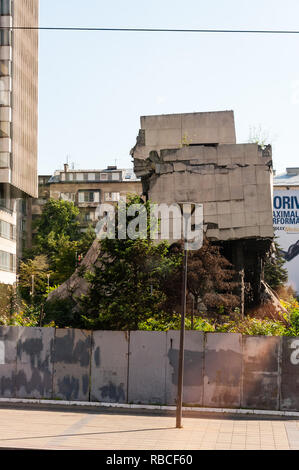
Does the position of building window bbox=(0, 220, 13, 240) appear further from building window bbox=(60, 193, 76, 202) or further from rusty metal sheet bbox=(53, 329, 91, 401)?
rusty metal sheet bbox=(53, 329, 91, 401)

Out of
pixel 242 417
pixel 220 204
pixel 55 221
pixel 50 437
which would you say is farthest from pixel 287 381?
pixel 55 221

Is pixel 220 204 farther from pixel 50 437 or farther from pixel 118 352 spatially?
pixel 50 437

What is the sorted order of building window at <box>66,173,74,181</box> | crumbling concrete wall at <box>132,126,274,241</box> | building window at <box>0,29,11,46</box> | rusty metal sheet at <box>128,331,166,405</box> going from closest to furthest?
rusty metal sheet at <box>128,331,166,405</box> → crumbling concrete wall at <box>132,126,274,241</box> → building window at <box>0,29,11,46</box> → building window at <box>66,173,74,181</box>

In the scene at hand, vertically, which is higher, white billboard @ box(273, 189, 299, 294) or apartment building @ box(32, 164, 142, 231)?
apartment building @ box(32, 164, 142, 231)

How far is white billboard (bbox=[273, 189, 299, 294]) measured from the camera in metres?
111

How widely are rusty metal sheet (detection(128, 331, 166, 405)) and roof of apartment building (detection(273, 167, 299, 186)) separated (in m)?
102

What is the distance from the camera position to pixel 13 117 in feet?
271

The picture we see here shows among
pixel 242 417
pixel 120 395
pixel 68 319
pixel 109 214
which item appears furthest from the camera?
pixel 68 319

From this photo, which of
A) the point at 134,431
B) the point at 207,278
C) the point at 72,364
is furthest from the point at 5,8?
the point at 134,431

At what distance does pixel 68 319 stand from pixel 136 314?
8033 millimetres

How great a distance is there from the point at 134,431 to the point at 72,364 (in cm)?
674

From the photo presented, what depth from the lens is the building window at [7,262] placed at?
85.9 metres

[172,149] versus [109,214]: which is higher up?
[172,149]

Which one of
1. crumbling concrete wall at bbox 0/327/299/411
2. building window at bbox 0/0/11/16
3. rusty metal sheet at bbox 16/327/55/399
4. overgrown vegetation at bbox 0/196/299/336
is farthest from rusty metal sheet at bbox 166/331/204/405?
building window at bbox 0/0/11/16
